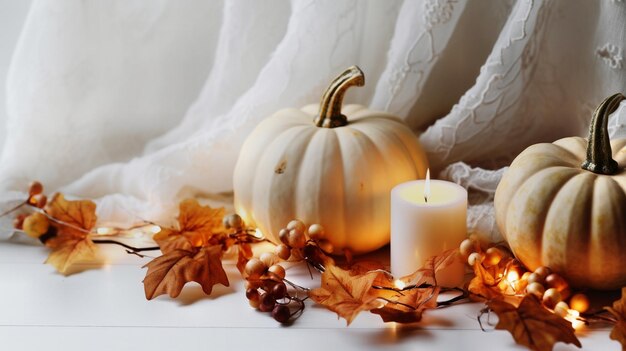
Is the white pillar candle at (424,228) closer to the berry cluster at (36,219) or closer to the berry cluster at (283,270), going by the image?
the berry cluster at (283,270)

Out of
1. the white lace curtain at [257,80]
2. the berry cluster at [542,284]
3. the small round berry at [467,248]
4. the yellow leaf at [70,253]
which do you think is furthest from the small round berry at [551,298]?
the yellow leaf at [70,253]

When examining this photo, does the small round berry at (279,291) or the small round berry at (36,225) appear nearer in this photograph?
the small round berry at (279,291)

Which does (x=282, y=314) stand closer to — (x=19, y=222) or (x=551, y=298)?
(x=551, y=298)

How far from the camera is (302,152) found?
1002 mm

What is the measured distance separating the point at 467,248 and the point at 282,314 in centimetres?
25

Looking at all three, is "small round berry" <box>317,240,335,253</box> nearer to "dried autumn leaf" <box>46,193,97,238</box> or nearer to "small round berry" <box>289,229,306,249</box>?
"small round berry" <box>289,229,306,249</box>

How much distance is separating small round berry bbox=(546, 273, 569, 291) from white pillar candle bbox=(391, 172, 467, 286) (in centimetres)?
11

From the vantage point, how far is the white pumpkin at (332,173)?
0.99 meters

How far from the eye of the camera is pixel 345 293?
88 cm

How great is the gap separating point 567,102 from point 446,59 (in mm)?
205

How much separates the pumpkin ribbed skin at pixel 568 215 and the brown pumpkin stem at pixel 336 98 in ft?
0.83

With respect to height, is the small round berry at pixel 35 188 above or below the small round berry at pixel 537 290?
above

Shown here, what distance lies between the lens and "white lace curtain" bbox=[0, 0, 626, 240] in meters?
1.10

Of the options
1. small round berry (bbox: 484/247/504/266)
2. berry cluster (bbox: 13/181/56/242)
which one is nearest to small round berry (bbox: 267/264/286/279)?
small round berry (bbox: 484/247/504/266)
